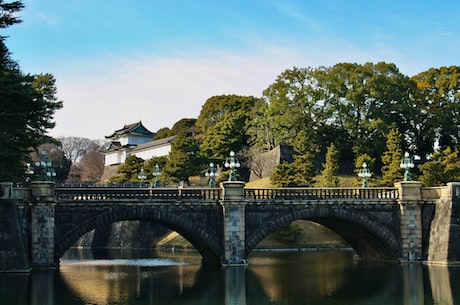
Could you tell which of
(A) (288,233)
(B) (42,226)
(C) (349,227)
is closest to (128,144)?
(A) (288,233)

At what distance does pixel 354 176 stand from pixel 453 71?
717 inches

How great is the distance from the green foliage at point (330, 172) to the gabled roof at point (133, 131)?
59.6m

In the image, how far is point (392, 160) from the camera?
72062mm

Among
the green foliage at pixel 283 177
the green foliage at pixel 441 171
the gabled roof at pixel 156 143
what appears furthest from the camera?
the gabled roof at pixel 156 143

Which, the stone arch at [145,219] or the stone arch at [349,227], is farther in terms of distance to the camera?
the stone arch at [349,227]

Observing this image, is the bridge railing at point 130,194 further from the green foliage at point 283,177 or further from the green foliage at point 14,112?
the green foliage at point 283,177

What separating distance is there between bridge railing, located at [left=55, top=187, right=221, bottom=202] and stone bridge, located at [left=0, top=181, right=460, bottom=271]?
2.5 inches

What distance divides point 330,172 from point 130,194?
109 feet

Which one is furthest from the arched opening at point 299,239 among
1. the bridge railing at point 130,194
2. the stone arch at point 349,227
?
the bridge railing at point 130,194

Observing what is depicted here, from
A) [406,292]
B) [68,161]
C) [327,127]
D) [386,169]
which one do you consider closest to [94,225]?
[406,292]

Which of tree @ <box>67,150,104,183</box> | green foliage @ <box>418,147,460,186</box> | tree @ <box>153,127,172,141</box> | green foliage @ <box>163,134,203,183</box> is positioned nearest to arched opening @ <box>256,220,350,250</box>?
green foliage @ <box>418,147,460,186</box>

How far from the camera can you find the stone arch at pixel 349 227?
45.6m

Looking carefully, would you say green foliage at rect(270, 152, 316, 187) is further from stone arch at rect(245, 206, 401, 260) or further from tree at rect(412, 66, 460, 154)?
stone arch at rect(245, 206, 401, 260)

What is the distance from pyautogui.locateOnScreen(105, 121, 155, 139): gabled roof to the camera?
129750 millimetres
